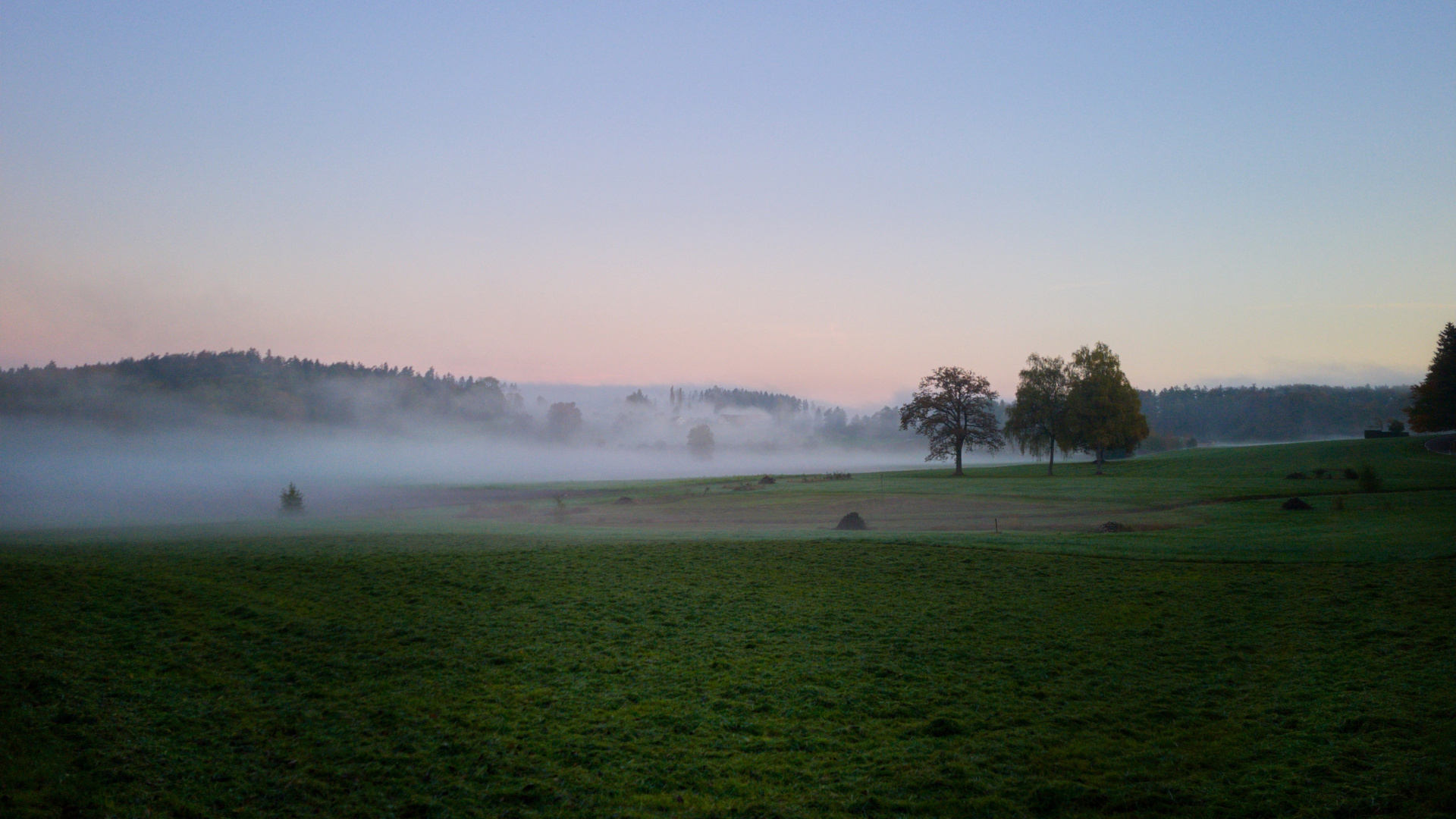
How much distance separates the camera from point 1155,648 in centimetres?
1348

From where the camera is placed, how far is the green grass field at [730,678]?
307 inches

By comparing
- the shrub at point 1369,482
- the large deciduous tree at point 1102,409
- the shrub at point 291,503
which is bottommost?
the shrub at point 291,503

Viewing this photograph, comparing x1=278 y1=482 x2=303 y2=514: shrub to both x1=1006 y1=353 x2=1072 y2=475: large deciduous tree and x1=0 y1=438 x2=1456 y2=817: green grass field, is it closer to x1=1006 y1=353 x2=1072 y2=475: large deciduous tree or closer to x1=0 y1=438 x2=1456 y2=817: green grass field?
x1=0 y1=438 x2=1456 y2=817: green grass field

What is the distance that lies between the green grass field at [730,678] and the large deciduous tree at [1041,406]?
4037 cm

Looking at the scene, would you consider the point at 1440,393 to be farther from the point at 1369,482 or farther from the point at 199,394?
the point at 199,394

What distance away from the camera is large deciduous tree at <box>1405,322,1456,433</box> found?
58.2 meters

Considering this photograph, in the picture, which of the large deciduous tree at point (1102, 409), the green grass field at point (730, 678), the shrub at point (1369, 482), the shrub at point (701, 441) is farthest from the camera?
the shrub at point (701, 441)

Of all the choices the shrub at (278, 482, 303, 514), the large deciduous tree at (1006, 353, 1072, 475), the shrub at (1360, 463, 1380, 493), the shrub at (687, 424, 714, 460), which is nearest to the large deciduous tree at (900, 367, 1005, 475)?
the large deciduous tree at (1006, 353, 1072, 475)

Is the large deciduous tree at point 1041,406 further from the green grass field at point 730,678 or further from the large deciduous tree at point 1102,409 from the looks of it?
the green grass field at point 730,678

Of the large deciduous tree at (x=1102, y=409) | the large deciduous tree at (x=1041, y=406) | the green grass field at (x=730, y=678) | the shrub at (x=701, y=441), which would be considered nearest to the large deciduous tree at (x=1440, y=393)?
the large deciduous tree at (x=1102, y=409)

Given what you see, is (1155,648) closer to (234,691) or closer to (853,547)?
(853,547)

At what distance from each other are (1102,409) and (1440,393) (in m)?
26.8

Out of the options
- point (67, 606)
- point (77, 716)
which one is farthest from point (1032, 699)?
point (67, 606)

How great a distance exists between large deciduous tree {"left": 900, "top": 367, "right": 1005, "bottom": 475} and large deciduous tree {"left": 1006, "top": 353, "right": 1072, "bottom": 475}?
2469mm
